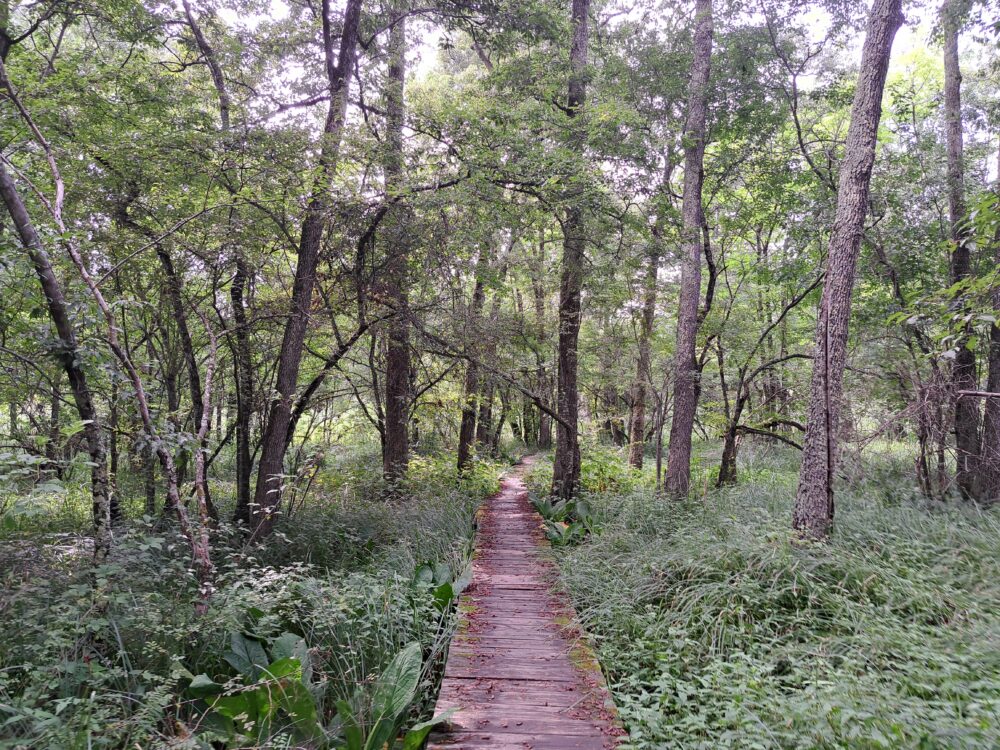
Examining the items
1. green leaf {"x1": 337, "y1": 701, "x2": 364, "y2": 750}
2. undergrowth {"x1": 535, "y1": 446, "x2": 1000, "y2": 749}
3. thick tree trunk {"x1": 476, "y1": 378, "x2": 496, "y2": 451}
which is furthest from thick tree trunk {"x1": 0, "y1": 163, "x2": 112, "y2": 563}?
thick tree trunk {"x1": 476, "y1": 378, "x2": 496, "y2": 451}

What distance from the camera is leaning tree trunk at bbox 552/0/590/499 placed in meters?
8.90

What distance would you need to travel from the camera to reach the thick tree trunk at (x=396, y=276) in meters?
7.04

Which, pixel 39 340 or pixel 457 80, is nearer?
pixel 39 340

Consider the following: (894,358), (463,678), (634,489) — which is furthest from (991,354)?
(463,678)

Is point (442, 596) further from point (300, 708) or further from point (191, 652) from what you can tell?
point (191, 652)

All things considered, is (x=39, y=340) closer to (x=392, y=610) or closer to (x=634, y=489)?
(x=392, y=610)

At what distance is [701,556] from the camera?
4.89 meters

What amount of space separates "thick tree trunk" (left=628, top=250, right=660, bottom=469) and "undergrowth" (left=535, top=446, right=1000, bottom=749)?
473 cm

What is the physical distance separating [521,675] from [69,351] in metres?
3.95

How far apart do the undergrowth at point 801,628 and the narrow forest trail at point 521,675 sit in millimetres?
217

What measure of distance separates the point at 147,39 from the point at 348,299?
13.4ft

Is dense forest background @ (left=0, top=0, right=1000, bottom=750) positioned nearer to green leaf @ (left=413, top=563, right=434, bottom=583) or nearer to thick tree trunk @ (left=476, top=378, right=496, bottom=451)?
green leaf @ (left=413, top=563, right=434, bottom=583)

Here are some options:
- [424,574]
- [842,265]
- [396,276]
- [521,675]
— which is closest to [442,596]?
[424,574]

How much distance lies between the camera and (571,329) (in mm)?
9211
